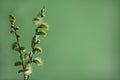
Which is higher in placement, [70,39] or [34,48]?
[70,39]

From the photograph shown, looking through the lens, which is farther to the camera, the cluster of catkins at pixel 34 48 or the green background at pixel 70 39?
the green background at pixel 70 39

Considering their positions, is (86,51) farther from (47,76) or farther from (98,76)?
(47,76)

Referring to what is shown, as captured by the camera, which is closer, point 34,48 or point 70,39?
point 34,48

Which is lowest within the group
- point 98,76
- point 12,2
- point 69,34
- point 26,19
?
point 98,76

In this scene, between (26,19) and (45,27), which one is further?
(26,19)

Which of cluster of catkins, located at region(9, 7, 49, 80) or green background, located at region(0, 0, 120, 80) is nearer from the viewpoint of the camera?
cluster of catkins, located at region(9, 7, 49, 80)

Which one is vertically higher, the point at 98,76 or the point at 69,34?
the point at 69,34

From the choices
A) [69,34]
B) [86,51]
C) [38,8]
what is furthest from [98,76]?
[38,8]
